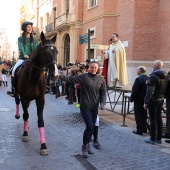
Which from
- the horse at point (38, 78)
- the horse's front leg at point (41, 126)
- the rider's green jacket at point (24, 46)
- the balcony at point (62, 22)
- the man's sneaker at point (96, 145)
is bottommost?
the man's sneaker at point (96, 145)

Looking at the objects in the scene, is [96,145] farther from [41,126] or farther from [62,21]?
[62,21]

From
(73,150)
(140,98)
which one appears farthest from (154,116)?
(73,150)

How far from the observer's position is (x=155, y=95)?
19.6 ft

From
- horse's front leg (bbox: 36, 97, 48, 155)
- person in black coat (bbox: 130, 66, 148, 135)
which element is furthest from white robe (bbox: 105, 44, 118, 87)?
horse's front leg (bbox: 36, 97, 48, 155)

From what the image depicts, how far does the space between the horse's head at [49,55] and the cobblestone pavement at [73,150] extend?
170 centimetres

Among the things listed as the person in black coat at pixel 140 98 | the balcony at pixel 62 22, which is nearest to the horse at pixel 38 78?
the person in black coat at pixel 140 98

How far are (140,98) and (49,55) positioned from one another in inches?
134

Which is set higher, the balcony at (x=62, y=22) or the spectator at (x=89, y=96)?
the balcony at (x=62, y=22)

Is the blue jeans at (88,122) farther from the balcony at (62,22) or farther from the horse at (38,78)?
the balcony at (62,22)

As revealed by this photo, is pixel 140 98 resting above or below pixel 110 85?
below

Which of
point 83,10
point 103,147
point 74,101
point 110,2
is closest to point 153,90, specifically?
point 103,147

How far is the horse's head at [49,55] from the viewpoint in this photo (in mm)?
4530

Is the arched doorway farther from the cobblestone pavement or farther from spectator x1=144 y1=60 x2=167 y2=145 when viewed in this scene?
spectator x1=144 y1=60 x2=167 y2=145

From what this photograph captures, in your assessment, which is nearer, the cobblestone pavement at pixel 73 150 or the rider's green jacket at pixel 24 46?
the cobblestone pavement at pixel 73 150
